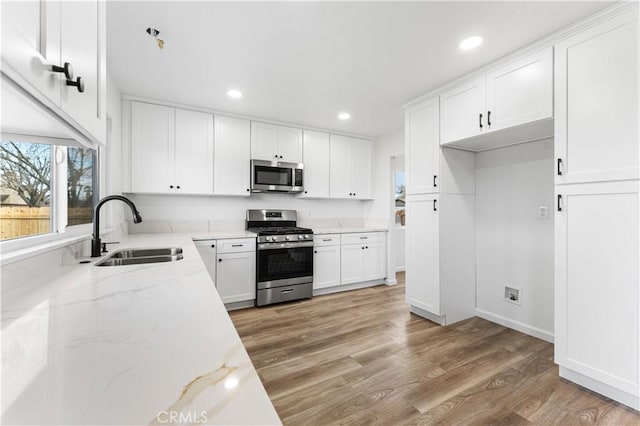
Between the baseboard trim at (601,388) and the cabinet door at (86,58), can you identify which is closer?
the cabinet door at (86,58)

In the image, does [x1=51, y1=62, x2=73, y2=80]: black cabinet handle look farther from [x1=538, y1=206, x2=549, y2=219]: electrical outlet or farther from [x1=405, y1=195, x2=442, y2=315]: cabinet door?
[x1=538, y1=206, x2=549, y2=219]: electrical outlet

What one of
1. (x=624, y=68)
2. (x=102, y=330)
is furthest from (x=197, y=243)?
(x=624, y=68)

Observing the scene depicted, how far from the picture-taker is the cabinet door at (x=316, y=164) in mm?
4191

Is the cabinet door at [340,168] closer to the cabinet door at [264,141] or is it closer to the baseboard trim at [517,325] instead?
the cabinet door at [264,141]

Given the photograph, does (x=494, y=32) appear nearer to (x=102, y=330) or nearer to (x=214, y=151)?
(x=102, y=330)

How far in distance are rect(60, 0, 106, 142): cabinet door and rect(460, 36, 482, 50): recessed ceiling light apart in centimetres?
225

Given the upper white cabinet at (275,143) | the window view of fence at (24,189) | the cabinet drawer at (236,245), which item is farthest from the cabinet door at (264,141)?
the window view of fence at (24,189)

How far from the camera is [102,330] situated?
2.10ft

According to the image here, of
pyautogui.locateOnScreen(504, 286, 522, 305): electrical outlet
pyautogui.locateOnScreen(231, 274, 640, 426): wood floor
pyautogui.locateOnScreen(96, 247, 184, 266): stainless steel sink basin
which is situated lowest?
pyautogui.locateOnScreen(231, 274, 640, 426): wood floor

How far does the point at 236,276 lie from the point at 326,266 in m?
1.23

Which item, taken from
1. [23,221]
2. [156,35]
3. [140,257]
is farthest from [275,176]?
[23,221]

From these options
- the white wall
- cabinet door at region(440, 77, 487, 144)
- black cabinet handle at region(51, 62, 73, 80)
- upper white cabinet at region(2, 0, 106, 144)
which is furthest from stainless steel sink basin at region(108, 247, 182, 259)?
the white wall

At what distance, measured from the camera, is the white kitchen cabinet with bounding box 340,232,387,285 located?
4.12 meters

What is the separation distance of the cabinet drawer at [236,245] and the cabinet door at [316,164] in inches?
45.1
